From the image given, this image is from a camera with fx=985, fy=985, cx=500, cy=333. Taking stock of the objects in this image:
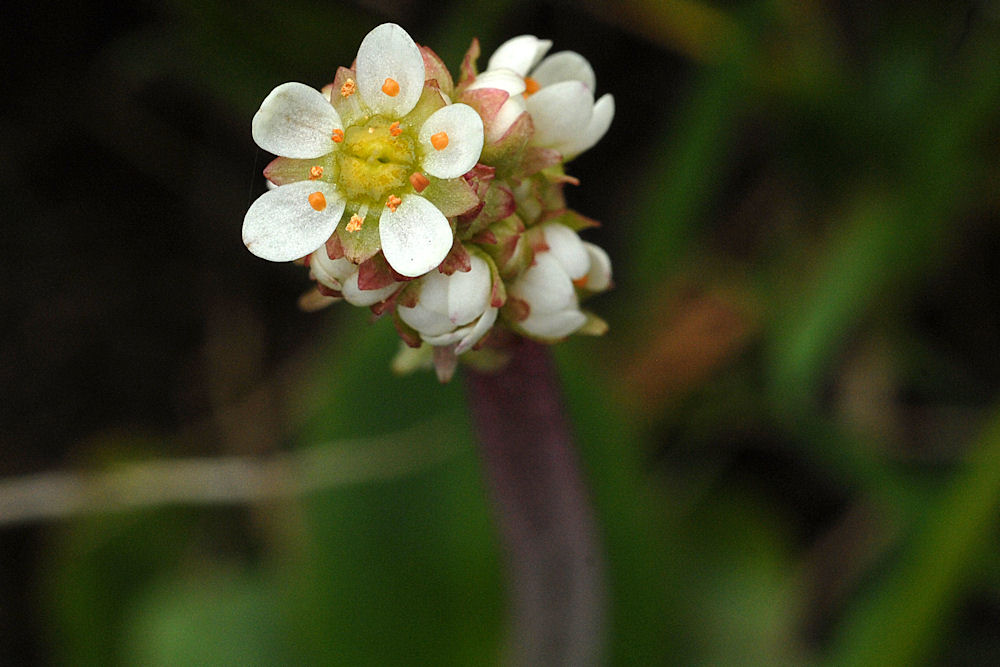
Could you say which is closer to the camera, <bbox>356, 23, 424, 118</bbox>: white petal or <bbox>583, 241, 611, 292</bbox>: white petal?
<bbox>356, 23, 424, 118</bbox>: white petal

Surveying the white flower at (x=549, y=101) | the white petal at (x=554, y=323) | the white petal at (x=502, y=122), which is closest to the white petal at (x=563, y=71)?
the white flower at (x=549, y=101)

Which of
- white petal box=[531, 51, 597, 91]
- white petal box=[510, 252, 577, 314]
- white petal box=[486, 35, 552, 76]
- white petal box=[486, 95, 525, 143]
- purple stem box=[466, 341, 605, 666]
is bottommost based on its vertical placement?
purple stem box=[466, 341, 605, 666]

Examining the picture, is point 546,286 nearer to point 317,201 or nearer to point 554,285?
point 554,285

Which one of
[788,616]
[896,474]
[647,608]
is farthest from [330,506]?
[896,474]

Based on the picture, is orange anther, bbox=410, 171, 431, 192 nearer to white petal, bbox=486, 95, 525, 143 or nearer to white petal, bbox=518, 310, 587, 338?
white petal, bbox=486, 95, 525, 143

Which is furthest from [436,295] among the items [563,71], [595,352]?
[595,352]

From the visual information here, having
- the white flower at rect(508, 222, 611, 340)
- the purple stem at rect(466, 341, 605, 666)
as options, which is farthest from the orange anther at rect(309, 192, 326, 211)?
the purple stem at rect(466, 341, 605, 666)
